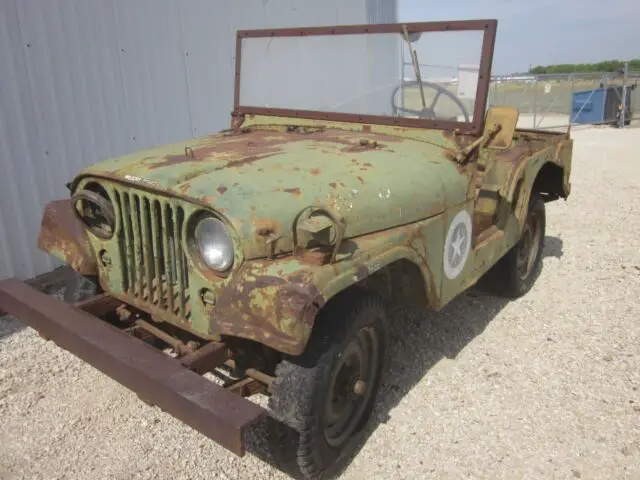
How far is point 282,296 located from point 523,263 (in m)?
3.08

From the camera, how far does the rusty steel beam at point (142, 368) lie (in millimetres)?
1885

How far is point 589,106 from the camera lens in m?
17.3

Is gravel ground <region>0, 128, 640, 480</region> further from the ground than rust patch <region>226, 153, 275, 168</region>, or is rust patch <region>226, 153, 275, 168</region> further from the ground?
rust patch <region>226, 153, 275, 168</region>

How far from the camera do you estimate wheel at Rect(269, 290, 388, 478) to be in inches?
86.1

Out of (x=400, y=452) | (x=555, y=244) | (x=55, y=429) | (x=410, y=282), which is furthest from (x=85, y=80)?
(x=555, y=244)

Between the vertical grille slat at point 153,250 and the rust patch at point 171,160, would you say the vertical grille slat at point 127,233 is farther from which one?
the rust patch at point 171,160

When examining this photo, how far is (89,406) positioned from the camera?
3035mm

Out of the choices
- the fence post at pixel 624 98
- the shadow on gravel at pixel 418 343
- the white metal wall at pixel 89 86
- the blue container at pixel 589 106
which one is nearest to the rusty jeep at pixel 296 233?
the shadow on gravel at pixel 418 343

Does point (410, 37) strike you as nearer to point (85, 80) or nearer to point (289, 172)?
point (289, 172)

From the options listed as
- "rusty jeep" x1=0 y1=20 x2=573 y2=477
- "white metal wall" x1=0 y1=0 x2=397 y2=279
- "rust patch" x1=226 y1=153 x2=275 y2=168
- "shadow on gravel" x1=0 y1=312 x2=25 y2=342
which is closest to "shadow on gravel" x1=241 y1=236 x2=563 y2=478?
"rusty jeep" x1=0 y1=20 x2=573 y2=477

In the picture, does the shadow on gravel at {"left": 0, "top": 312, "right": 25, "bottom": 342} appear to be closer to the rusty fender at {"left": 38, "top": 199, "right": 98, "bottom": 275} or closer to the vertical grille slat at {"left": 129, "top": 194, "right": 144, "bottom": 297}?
the rusty fender at {"left": 38, "top": 199, "right": 98, "bottom": 275}

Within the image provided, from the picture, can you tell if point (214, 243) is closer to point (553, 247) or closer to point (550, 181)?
point (550, 181)

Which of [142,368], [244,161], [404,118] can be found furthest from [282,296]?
[404,118]

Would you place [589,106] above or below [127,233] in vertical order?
below
